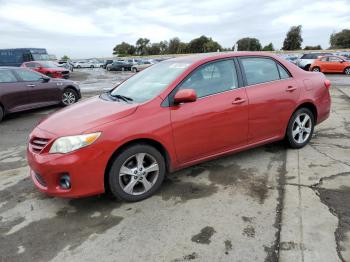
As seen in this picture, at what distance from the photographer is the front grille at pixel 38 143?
3.39m

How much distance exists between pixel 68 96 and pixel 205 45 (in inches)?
3677

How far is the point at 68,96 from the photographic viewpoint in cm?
1026

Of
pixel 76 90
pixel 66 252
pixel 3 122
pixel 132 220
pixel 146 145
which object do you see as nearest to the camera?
pixel 66 252

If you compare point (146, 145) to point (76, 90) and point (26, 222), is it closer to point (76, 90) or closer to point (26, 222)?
point (26, 222)

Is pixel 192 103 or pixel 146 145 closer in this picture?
pixel 146 145

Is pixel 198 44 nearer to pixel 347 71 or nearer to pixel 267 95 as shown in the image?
pixel 347 71

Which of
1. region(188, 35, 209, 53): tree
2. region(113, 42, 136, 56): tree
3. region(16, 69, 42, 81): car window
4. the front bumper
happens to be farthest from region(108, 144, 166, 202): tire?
region(113, 42, 136, 56): tree

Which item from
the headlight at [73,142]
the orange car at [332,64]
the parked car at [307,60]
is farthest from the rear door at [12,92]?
the parked car at [307,60]

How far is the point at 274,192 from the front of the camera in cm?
366

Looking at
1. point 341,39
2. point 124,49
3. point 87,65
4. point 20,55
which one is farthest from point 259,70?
point 124,49

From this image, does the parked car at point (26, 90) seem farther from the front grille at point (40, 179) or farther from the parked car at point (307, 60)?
the parked car at point (307, 60)

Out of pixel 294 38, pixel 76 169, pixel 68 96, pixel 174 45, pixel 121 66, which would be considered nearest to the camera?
pixel 76 169

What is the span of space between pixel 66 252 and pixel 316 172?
311cm

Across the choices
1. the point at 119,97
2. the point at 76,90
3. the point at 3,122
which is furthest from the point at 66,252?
the point at 76,90
